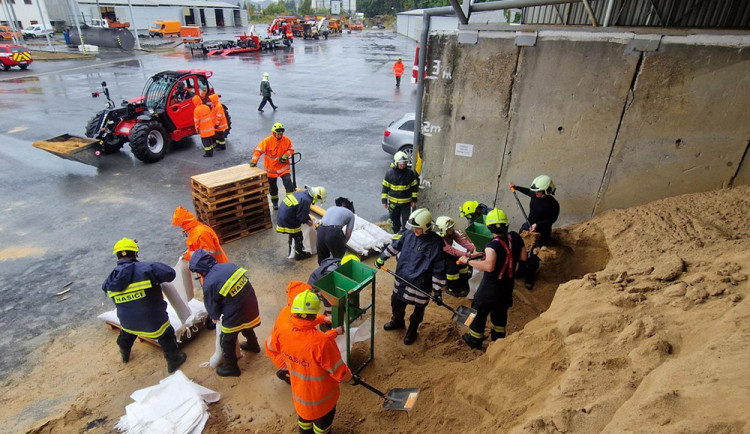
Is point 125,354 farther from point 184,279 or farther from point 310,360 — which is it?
point 310,360

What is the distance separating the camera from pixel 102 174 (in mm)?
10227

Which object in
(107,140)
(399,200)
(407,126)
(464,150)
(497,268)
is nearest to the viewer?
(497,268)

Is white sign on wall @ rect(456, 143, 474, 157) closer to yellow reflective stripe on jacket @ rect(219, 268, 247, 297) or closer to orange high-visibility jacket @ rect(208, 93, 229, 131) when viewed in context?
yellow reflective stripe on jacket @ rect(219, 268, 247, 297)

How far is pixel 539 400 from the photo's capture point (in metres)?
3.03

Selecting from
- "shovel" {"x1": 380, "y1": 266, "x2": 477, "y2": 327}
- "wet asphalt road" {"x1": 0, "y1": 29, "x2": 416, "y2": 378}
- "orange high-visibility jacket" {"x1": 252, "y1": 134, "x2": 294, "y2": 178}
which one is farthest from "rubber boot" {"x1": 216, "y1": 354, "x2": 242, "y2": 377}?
"orange high-visibility jacket" {"x1": 252, "y1": 134, "x2": 294, "y2": 178}

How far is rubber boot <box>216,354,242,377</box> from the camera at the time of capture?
15.0ft

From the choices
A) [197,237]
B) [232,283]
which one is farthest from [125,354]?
[232,283]

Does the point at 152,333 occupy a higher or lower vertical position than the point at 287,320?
lower

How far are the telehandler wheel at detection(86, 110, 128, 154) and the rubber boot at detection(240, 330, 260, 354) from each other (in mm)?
8461

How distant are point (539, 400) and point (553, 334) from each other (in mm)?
855

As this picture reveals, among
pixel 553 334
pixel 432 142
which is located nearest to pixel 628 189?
pixel 432 142

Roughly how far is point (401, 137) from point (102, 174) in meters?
7.32

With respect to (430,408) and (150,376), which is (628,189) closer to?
(430,408)

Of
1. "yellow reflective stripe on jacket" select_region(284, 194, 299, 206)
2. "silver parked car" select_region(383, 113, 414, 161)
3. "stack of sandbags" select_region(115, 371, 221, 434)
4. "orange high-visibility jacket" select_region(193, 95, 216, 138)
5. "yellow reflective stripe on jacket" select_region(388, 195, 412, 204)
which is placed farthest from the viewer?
"orange high-visibility jacket" select_region(193, 95, 216, 138)
